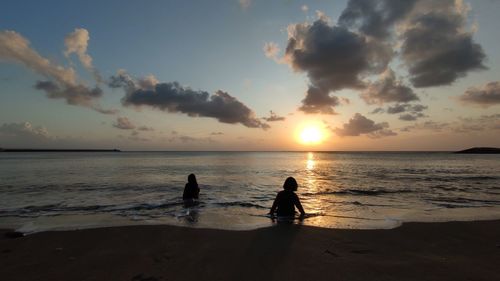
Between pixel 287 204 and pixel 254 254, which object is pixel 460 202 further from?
pixel 254 254

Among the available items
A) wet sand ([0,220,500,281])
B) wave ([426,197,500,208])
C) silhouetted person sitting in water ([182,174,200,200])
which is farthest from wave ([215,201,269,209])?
wave ([426,197,500,208])

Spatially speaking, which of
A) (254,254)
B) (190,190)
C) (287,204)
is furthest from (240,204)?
(254,254)

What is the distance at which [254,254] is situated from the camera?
7137 mm

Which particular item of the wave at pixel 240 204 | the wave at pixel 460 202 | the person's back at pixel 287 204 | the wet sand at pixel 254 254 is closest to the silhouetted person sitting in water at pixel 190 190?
the wave at pixel 240 204

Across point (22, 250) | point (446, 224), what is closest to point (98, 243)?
point (22, 250)

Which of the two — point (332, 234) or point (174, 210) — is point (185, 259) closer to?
point (332, 234)

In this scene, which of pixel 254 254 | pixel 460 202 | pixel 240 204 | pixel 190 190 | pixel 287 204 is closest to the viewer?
pixel 254 254

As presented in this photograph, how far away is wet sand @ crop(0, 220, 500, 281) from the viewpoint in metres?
5.93

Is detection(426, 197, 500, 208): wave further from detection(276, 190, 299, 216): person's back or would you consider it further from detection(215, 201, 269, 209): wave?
detection(215, 201, 269, 209): wave

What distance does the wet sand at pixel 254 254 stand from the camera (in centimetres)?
593

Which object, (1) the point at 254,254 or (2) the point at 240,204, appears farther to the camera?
(2) the point at 240,204

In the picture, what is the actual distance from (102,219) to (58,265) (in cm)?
565

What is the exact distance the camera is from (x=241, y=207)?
14.9m

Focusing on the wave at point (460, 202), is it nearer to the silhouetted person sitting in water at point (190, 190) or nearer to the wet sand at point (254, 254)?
the wet sand at point (254, 254)
